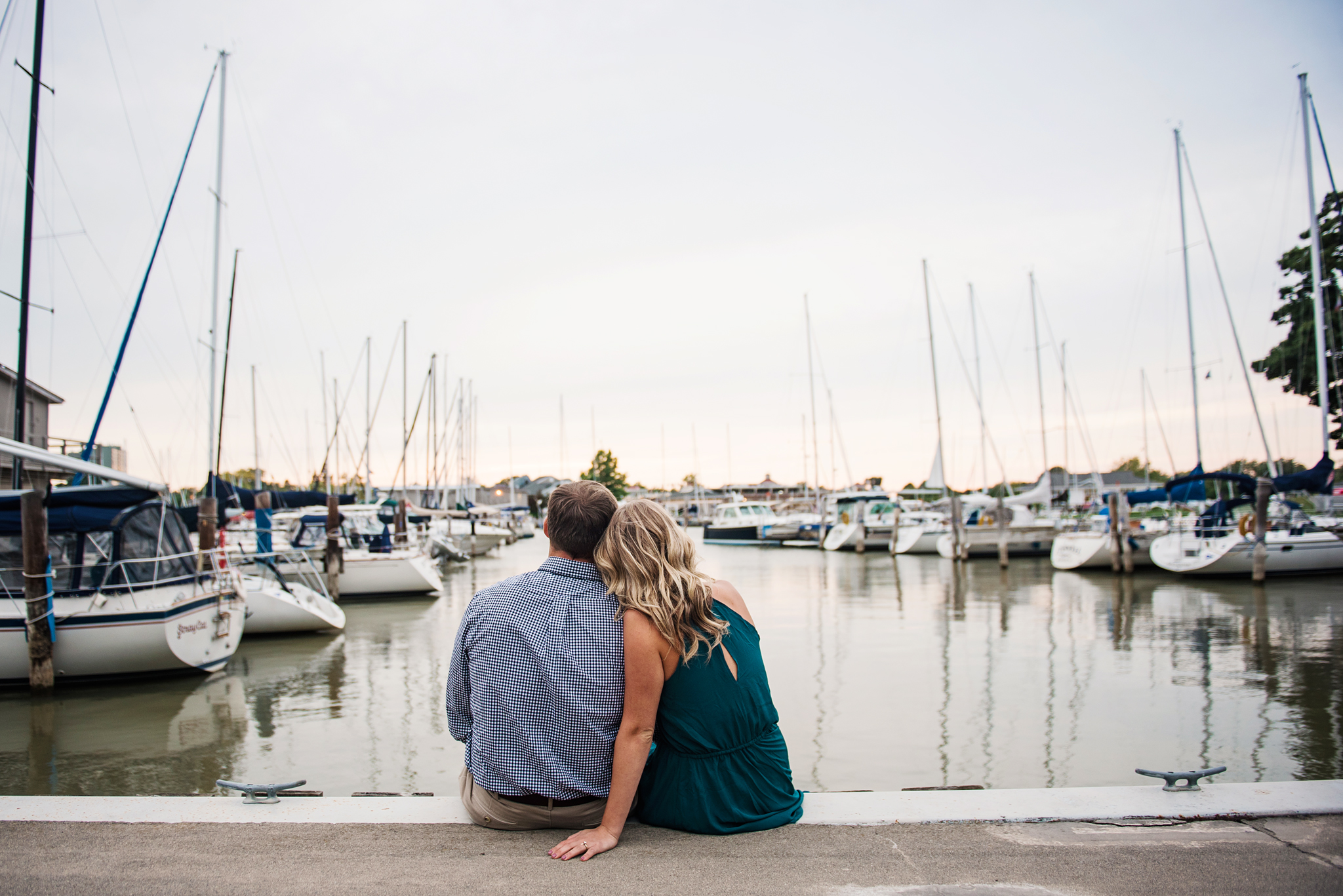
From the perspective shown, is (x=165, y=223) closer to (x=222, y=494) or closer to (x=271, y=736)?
(x=222, y=494)

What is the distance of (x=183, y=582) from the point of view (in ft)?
39.9

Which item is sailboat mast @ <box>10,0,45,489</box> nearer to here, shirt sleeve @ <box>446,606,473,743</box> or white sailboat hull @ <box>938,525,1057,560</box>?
shirt sleeve @ <box>446,606,473,743</box>

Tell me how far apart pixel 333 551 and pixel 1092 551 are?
22.3 m

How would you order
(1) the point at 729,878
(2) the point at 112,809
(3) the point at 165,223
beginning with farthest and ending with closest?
1. (3) the point at 165,223
2. (2) the point at 112,809
3. (1) the point at 729,878

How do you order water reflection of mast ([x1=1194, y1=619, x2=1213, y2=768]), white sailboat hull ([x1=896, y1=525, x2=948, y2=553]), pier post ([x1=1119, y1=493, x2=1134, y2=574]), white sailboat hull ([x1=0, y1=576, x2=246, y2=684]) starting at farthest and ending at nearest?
white sailboat hull ([x1=896, y1=525, x2=948, y2=553]) < pier post ([x1=1119, y1=493, x2=1134, y2=574]) < white sailboat hull ([x1=0, y1=576, x2=246, y2=684]) < water reflection of mast ([x1=1194, y1=619, x2=1213, y2=768])

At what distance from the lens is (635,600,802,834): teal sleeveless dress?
10.0ft

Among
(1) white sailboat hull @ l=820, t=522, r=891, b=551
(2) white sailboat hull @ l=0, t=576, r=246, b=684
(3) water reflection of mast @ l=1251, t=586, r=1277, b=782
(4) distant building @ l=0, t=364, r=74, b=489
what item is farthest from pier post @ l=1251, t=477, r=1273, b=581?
(4) distant building @ l=0, t=364, r=74, b=489

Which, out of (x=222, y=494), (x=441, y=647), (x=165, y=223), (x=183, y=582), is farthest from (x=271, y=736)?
(x=222, y=494)

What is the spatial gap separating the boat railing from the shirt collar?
14.9 meters

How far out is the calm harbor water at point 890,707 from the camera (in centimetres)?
761

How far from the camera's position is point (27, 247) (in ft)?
44.1

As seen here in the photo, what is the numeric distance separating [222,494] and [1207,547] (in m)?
25.8

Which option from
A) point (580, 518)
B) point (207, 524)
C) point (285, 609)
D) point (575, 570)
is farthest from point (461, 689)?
point (207, 524)

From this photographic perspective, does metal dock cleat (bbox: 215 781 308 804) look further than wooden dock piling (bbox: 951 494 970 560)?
No
